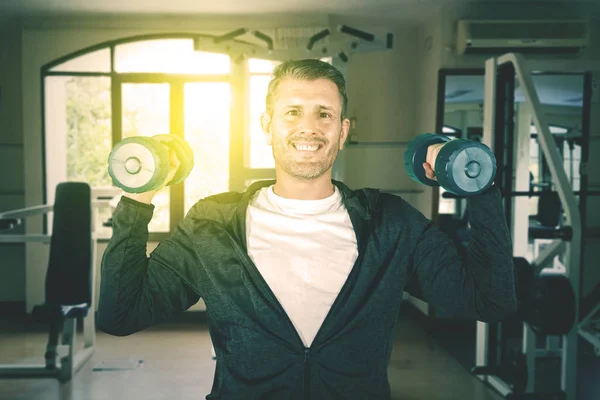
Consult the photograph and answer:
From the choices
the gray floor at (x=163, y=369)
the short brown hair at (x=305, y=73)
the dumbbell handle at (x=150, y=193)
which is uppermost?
the short brown hair at (x=305, y=73)

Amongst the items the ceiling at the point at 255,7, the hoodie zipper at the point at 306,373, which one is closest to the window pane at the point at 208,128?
the ceiling at the point at 255,7

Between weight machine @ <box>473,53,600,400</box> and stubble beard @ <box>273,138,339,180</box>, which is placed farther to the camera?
weight machine @ <box>473,53,600,400</box>

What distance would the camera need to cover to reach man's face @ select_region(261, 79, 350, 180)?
121 centimetres

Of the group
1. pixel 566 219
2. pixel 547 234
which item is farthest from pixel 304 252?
pixel 566 219

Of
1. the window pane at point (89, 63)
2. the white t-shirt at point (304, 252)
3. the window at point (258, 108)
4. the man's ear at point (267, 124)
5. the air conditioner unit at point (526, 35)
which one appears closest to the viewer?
the white t-shirt at point (304, 252)

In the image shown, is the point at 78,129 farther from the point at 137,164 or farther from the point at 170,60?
the point at 137,164

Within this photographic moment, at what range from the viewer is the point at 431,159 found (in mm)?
1140

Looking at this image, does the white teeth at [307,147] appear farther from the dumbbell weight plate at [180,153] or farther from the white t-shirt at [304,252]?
the dumbbell weight plate at [180,153]

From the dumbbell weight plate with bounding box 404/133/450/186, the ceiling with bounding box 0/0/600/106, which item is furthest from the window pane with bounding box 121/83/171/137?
the dumbbell weight plate with bounding box 404/133/450/186

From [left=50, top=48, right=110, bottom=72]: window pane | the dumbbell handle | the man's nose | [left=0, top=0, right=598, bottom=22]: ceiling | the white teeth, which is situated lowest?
the dumbbell handle

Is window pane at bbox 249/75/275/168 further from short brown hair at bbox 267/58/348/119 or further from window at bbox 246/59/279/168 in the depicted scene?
short brown hair at bbox 267/58/348/119

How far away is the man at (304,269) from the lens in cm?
109

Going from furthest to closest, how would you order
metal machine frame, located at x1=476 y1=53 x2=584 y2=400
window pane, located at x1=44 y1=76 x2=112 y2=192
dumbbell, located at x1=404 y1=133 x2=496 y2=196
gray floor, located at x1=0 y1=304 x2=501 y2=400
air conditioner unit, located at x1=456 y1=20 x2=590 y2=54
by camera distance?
window pane, located at x1=44 y1=76 x2=112 y2=192, air conditioner unit, located at x1=456 y1=20 x2=590 y2=54, gray floor, located at x1=0 y1=304 x2=501 y2=400, metal machine frame, located at x1=476 y1=53 x2=584 y2=400, dumbbell, located at x1=404 y1=133 x2=496 y2=196

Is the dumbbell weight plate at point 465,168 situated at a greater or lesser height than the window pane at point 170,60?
lesser
